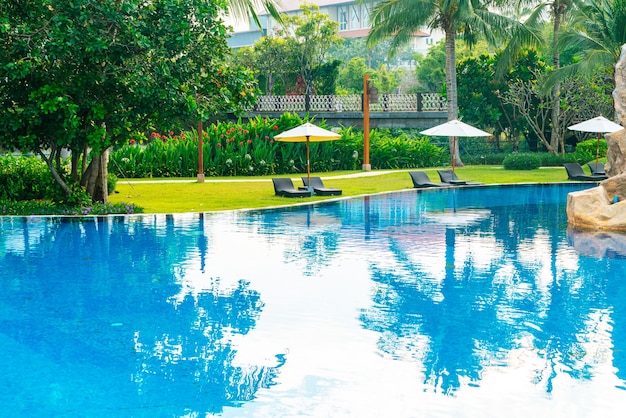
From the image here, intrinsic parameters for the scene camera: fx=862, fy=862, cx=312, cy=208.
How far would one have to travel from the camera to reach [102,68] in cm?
1961

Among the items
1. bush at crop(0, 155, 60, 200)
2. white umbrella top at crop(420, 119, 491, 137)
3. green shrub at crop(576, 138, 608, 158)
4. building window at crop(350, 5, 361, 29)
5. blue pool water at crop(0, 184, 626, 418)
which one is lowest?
blue pool water at crop(0, 184, 626, 418)

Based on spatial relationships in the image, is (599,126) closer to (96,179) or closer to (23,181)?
(96,179)

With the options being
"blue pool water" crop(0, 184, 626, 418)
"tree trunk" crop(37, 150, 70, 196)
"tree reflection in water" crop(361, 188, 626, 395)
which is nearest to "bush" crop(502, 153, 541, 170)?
"blue pool water" crop(0, 184, 626, 418)

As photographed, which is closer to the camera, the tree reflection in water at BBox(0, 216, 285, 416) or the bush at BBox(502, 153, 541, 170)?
the tree reflection in water at BBox(0, 216, 285, 416)

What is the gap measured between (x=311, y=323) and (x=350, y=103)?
109 ft

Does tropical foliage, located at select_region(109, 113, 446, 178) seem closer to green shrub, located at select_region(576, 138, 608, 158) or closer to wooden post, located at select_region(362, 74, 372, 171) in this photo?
wooden post, located at select_region(362, 74, 372, 171)

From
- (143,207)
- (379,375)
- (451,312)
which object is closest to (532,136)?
(143,207)

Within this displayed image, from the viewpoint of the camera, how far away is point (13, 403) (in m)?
7.49

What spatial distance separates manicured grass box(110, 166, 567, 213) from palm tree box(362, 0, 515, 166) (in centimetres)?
542

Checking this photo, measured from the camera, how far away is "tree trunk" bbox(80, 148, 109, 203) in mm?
21781

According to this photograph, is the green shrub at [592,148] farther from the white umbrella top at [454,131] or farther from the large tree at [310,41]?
the large tree at [310,41]

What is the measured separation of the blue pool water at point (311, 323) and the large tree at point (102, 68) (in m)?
2.78

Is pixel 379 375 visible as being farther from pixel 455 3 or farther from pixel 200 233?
pixel 455 3

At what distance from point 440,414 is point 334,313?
3.63 metres
